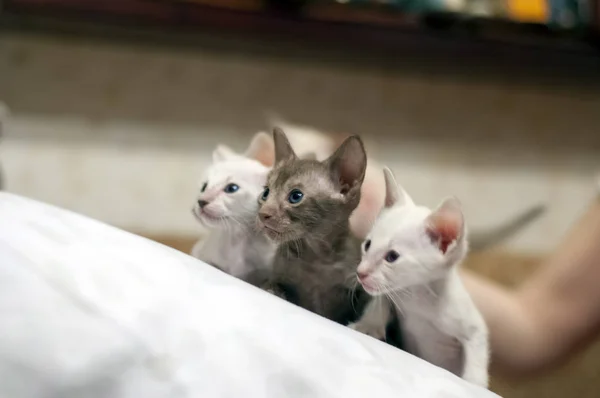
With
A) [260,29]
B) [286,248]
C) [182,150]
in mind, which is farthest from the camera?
[182,150]

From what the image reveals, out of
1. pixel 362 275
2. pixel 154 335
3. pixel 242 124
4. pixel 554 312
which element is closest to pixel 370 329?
pixel 362 275

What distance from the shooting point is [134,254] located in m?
0.34

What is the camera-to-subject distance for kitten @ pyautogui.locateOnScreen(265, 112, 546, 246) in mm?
446

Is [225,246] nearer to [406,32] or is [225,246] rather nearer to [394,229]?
[394,229]

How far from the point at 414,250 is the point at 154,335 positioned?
16 centimetres

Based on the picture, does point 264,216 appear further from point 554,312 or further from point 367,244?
point 554,312

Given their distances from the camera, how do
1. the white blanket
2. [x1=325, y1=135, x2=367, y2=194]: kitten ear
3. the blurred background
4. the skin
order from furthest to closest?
the blurred background < the skin < [x1=325, y1=135, x2=367, y2=194]: kitten ear < the white blanket

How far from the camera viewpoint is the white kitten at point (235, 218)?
0.40 meters

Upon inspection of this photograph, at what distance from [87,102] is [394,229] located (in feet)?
2.72

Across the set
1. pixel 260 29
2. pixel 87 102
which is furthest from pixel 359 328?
pixel 87 102

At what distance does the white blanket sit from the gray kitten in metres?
0.05

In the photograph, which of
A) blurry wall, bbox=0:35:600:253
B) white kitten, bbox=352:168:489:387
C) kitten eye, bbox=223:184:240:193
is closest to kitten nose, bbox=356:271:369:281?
white kitten, bbox=352:168:489:387

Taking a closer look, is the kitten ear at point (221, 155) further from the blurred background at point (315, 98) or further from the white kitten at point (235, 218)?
the blurred background at point (315, 98)

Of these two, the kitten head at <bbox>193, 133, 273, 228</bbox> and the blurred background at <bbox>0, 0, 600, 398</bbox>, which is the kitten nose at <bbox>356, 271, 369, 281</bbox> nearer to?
the kitten head at <bbox>193, 133, 273, 228</bbox>
